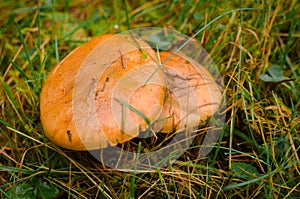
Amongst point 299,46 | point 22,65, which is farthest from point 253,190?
point 22,65

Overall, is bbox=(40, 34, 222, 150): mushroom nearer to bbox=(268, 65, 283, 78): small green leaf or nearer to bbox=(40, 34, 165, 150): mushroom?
bbox=(40, 34, 165, 150): mushroom

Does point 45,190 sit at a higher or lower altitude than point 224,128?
lower

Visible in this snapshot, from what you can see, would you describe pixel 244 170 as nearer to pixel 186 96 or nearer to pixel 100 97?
pixel 186 96

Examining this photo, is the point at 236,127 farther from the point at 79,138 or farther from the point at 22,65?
the point at 22,65


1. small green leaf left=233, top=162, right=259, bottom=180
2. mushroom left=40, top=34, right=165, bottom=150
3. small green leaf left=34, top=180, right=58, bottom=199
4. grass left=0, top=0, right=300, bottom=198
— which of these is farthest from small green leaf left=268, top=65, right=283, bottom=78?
small green leaf left=34, top=180, right=58, bottom=199

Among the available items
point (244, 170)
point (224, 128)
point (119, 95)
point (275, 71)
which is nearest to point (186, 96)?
point (224, 128)
